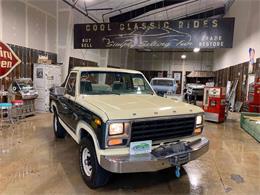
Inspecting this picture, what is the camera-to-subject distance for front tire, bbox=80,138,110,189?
107 inches

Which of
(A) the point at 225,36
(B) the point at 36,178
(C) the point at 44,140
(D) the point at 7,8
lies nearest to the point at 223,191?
(B) the point at 36,178

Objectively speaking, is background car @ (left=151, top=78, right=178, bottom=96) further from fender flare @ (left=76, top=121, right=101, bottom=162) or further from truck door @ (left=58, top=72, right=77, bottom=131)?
fender flare @ (left=76, top=121, right=101, bottom=162)

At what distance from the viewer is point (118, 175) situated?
3.30 meters

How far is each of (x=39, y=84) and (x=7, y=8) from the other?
9.65 ft

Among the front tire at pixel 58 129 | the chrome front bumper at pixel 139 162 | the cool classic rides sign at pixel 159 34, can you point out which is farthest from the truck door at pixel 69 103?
the cool classic rides sign at pixel 159 34

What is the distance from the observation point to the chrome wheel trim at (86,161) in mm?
2970

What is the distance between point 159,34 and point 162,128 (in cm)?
709

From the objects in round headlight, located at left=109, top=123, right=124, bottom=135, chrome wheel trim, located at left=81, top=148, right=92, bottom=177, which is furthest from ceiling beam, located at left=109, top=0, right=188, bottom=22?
round headlight, located at left=109, top=123, right=124, bottom=135

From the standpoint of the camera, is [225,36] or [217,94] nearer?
[217,94]

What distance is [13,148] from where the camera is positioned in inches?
177

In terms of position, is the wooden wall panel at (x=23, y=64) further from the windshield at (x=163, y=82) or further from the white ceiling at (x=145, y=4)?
the windshield at (x=163, y=82)

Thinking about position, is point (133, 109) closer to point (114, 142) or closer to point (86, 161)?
point (114, 142)

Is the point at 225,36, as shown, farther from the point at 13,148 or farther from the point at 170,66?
the point at 170,66

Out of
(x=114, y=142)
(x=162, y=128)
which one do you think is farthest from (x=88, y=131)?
(x=162, y=128)
